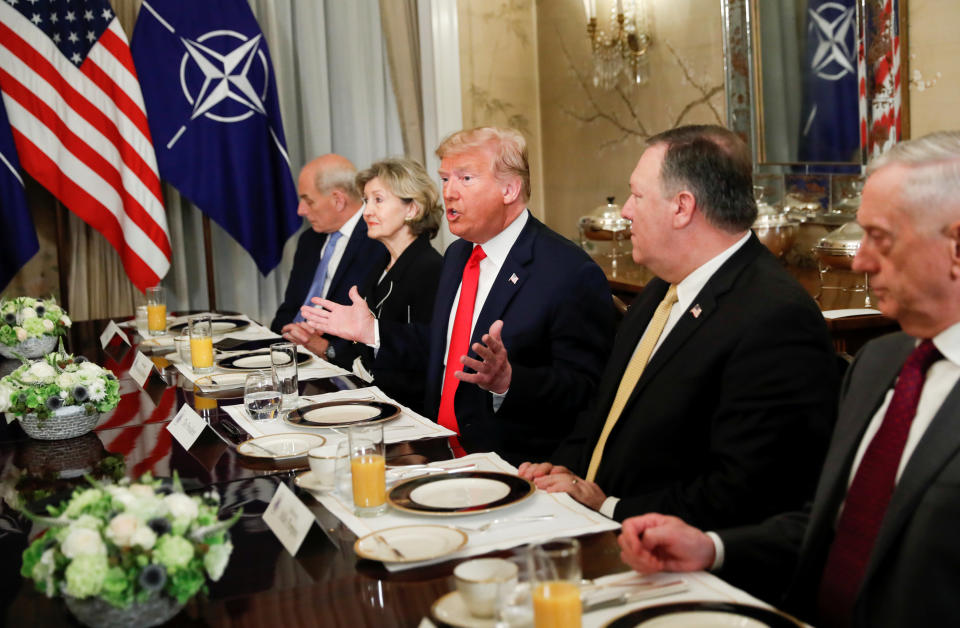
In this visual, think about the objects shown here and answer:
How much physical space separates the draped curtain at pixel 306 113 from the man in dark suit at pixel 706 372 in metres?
4.19

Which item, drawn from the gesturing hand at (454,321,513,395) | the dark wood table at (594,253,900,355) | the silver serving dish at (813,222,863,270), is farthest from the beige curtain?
the gesturing hand at (454,321,513,395)

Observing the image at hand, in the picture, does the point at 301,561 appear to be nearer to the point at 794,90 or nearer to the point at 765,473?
the point at 765,473

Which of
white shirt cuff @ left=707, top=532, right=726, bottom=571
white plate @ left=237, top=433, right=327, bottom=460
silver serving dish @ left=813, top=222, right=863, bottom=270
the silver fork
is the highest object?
silver serving dish @ left=813, top=222, right=863, bottom=270

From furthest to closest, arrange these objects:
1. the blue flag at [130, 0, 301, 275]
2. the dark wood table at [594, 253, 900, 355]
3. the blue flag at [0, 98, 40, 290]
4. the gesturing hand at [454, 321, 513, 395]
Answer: the blue flag at [130, 0, 301, 275], the blue flag at [0, 98, 40, 290], the dark wood table at [594, 253, 900, 355], the gesturing hand at [454, 321, 513, 395]

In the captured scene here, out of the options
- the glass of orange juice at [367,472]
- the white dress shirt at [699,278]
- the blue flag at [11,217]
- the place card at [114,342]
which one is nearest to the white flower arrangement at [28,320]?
the place card at [114,342]

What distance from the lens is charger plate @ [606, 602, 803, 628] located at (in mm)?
1228

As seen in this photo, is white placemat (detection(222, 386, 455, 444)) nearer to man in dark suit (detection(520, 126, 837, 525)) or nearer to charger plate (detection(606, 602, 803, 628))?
man in dark suit (detection(520, 126, 837, 525))

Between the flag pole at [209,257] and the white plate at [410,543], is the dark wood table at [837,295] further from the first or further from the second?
the flag pole at [209,257]

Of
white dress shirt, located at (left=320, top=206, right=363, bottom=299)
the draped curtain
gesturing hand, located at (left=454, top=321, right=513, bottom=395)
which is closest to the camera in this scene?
gesturing hand, located at (left=454, top=321, right=513, bottom=395)

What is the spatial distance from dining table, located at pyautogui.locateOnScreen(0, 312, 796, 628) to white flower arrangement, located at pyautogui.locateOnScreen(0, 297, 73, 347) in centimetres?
93

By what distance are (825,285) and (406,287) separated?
165cm

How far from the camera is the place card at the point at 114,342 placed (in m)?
3.77

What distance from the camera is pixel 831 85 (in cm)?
390

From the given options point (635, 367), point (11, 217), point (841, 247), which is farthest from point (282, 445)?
point (11, 217)
